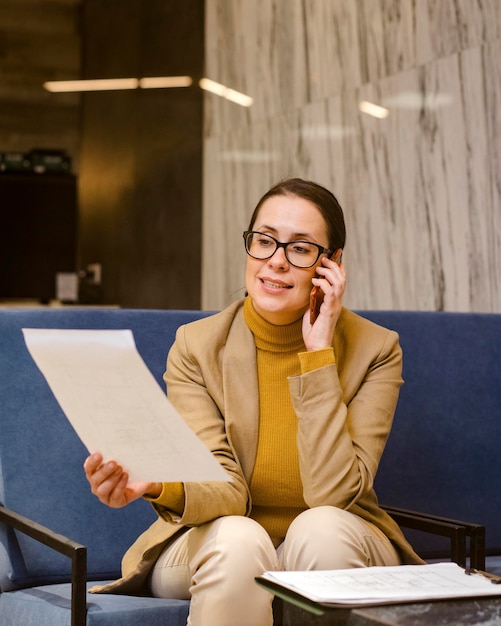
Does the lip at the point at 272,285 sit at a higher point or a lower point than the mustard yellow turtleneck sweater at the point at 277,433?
higher

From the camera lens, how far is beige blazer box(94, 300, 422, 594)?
2.03m

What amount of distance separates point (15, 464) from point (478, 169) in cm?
176

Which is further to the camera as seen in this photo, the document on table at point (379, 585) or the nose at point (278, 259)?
the nose at point (278, 259)

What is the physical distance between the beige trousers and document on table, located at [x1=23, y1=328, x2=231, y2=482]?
37cm

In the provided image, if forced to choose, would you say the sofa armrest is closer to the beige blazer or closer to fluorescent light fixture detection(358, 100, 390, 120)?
the beige blazer

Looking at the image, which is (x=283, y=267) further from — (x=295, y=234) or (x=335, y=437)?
(x=335, y=437)

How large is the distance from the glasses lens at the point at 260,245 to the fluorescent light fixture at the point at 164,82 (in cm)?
336

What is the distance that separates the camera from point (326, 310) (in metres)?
2.19

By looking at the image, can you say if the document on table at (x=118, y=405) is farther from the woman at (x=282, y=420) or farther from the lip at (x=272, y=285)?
the lip at (x=272, y=285)

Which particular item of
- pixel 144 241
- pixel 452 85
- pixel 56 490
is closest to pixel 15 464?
pixel 56 490

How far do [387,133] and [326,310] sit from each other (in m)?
1.70

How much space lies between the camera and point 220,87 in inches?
202

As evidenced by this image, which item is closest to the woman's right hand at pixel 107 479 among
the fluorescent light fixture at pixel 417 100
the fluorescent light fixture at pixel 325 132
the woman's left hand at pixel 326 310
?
the woman's left hand at pixel 326 310

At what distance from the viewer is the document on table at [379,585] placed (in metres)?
1.40
